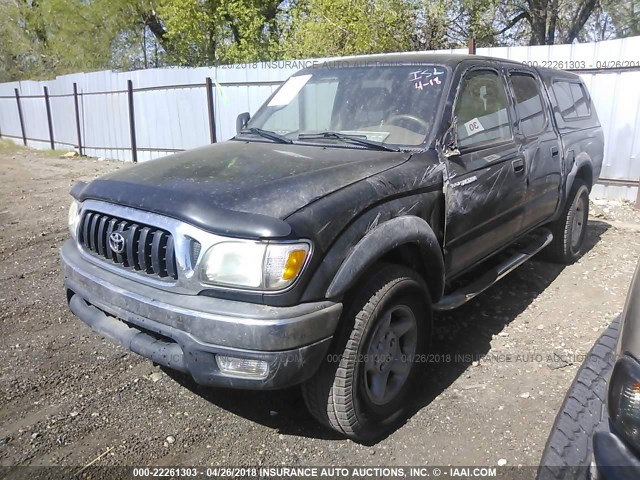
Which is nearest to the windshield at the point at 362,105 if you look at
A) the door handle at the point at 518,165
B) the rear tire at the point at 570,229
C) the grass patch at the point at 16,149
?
the door handle at the point at 518,165

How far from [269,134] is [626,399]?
2754 millimetres

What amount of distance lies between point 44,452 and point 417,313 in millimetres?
2068

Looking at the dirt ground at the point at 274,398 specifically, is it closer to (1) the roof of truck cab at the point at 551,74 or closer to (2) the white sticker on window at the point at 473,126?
(2) the white sticker on window at the point at 473,126

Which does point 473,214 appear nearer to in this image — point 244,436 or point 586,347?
point 586,347

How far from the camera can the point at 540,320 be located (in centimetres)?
412

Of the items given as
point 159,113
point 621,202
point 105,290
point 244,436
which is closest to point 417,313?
point 244,436

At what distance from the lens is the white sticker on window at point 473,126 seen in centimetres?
341

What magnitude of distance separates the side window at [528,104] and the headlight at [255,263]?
2.63 meters

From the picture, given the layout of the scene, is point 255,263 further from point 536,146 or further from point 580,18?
point 580,18

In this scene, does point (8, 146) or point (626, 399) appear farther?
point (8, 146)

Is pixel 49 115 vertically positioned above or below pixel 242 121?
below

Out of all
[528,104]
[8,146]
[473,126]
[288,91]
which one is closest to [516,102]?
[528,104]

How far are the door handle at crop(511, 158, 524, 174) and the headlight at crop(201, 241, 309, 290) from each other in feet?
7.16

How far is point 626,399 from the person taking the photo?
1.40 meters
